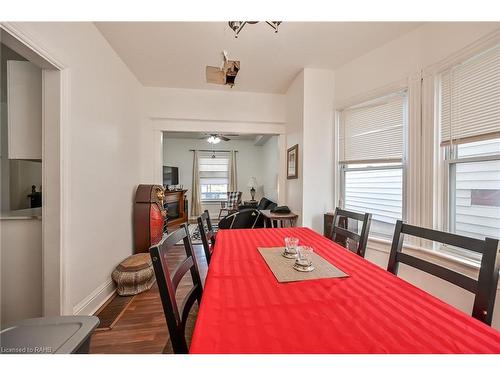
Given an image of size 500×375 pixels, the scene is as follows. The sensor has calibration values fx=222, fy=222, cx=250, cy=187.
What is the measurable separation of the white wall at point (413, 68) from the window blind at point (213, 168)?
184 inches

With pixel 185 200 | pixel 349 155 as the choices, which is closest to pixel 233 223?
pixel 349 155

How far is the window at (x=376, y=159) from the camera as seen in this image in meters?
2.34

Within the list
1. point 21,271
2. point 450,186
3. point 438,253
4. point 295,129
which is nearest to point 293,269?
point 438,253

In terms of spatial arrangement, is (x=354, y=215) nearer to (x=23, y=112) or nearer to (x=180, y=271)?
(x=180, y=271)

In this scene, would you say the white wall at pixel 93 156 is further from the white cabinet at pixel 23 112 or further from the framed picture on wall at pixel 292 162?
the framed picture on wall at pixel 292 162

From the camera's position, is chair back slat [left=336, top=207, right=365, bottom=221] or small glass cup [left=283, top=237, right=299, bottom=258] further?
chair back slat [left=336, top=207, right=365, bottom=221]

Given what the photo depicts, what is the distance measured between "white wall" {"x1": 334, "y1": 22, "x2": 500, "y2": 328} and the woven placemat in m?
1.29

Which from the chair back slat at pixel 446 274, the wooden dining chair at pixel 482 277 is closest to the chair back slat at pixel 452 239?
the wooden dining chair at pixel 482 277

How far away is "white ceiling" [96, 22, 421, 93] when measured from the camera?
2.11 meters

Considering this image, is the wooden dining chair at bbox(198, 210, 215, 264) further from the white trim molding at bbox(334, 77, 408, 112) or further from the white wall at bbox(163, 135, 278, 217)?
the white wall at bbox(163, 135, 278, 217)

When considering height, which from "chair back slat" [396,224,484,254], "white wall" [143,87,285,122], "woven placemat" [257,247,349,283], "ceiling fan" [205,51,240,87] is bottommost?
"woven placemat" [257,247,349,283]

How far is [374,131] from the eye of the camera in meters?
2.55

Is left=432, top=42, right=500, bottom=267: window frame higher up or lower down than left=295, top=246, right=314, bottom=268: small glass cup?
higher up

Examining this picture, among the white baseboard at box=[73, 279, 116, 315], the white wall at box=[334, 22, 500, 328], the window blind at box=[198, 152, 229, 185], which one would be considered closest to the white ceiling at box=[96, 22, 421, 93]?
the white wall at box=[334, 22, 500, 328]
